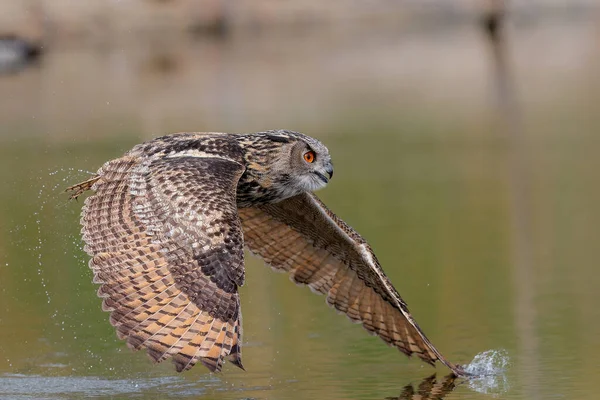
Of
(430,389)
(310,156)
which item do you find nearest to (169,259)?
(310,156)

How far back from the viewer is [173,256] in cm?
819

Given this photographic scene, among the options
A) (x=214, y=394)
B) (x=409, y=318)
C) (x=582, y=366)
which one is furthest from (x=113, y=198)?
(x=582, y=366)

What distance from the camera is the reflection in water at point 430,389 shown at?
28.0ft

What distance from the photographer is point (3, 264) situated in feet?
44.3

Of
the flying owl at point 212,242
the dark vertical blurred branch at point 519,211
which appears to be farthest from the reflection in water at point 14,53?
the flying owl at point 212,242

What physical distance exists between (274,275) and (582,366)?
4.62 m

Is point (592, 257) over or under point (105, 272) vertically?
under

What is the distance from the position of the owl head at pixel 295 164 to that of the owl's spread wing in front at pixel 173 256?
438mm

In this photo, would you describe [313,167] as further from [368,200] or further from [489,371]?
[368,200]

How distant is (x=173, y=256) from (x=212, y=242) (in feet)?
0.89

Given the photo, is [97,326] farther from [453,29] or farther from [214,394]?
[453,29]

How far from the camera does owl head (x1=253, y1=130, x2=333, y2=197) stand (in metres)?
9.43

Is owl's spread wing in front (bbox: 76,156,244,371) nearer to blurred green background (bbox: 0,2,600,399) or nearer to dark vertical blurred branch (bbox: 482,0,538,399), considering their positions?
blurred green background (bbox: 0,2,600,399)

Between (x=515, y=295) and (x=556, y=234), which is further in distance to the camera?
(x=556, y=234)
